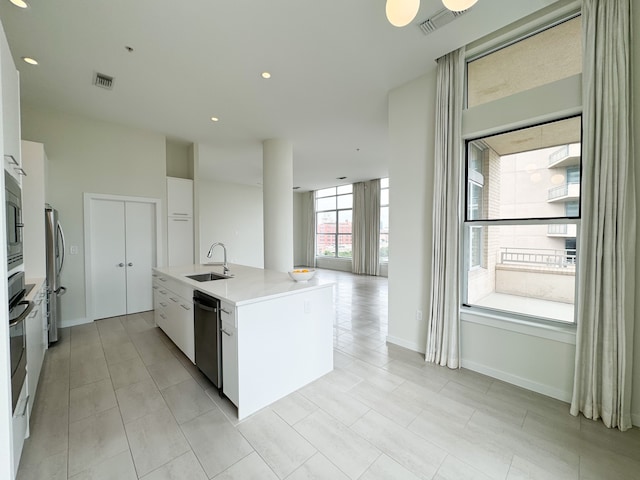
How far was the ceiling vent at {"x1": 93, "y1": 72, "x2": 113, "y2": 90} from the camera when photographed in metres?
3.03

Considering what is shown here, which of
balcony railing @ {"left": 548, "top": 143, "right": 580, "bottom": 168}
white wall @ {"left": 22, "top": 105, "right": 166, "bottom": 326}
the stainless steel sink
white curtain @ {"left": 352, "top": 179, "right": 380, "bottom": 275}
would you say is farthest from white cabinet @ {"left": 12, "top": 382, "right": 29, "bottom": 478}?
white curtain @ {"left": 352, "top": 179, "right": 380, "bottom": 275}

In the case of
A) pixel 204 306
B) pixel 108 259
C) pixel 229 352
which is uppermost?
pixel 108 259

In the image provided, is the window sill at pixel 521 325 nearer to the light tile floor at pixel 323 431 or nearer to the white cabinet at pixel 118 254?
the light tile floor at pixel 323 431

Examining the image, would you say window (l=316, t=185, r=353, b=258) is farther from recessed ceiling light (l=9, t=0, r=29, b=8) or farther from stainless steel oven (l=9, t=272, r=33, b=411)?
stainless steel oven (l=9, t=272, r=33, b=411)

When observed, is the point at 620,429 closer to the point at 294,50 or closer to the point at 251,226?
the point at 294,50

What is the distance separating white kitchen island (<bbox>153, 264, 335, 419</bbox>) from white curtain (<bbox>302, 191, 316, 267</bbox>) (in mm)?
8251

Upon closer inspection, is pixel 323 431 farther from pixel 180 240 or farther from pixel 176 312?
pixel 180 240

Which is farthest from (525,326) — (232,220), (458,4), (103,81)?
(232,220)

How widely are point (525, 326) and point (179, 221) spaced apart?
543 centimetres

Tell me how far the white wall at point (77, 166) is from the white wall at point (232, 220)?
166 inches

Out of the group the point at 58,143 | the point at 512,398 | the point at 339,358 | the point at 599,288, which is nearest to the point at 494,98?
the point at 599,288

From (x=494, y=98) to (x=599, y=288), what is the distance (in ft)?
6.25

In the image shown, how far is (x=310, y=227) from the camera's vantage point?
11.2 metres

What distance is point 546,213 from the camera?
2365 mm
